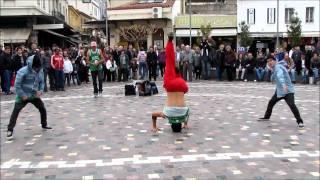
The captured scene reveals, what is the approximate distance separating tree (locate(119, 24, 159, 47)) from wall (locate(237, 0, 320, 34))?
8.69 m

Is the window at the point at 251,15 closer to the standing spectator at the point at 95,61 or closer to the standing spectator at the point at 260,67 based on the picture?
the standing spectator at the point at 260,67

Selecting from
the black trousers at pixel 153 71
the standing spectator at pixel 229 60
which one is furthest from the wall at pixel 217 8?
the standing spectator at pixel 229 60

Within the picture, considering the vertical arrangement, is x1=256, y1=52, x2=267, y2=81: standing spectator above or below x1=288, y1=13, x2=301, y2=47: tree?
below

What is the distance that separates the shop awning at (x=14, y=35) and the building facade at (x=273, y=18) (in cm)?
2082

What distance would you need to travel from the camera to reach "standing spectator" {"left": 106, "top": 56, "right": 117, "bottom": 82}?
2222 centimetres

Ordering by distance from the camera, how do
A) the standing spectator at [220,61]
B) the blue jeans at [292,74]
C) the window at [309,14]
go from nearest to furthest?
the blue jeans at [292,74] < the standing spectator at [220,61] < the window at [309,14]

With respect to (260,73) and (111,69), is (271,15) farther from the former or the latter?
(111,69)

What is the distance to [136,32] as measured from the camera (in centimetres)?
4631

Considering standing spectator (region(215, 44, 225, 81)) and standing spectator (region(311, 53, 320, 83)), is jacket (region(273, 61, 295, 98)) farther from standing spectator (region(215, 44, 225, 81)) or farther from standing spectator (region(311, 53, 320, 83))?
standing spectator (region(215, 44, 225, 81))

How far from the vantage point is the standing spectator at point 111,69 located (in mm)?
22219

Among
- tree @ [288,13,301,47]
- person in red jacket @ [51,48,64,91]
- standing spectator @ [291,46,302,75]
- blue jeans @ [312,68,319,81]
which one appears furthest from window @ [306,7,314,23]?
person in red jacket @ [51,48,64,91]

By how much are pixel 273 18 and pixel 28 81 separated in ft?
133

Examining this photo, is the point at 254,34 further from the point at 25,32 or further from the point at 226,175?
the point at 226,175

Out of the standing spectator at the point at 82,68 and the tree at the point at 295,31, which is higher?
the tree at the point at 295,31
